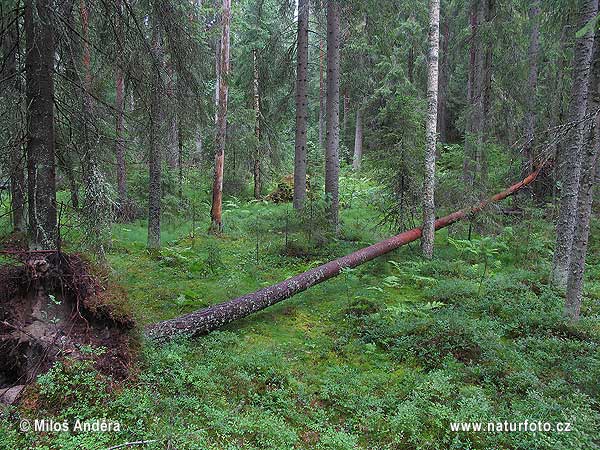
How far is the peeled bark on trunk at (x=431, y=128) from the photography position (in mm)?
9360

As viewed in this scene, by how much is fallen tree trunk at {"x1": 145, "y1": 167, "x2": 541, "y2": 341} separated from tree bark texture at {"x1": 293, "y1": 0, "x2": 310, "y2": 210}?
14.4ft

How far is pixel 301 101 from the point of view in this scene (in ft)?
44.8

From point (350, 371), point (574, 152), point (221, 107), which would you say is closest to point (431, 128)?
point (574, 152)

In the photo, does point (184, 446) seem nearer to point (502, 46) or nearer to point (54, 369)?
point (54, 369)

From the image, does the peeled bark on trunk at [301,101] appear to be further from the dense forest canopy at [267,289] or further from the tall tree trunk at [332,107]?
the tall tree trunk at [332,107]

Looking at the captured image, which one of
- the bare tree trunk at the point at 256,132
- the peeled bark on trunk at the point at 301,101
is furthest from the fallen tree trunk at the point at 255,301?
the bare tree trunk at the point at 256,132

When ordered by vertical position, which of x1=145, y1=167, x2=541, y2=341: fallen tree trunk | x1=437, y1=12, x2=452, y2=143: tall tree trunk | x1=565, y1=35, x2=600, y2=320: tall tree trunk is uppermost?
x1=437, y1=12, x2=452, y2=143: tall tree trunk

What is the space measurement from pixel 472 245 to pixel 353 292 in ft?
10.4

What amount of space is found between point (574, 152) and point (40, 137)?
8600 mm

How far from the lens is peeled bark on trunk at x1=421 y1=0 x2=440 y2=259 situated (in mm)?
9360

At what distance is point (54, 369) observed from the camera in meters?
3.94

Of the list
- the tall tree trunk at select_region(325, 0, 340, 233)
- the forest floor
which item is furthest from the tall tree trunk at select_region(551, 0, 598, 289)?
the tall tree trunk at select_region(325, 0, 340, 233)

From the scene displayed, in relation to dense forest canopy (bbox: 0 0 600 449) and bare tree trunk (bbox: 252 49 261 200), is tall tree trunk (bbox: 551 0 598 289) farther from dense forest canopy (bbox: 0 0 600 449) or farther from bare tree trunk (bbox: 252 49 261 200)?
bare tree trunk (bbox: 252 49 261 200)

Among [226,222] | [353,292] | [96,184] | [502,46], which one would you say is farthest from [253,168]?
[96,184]
